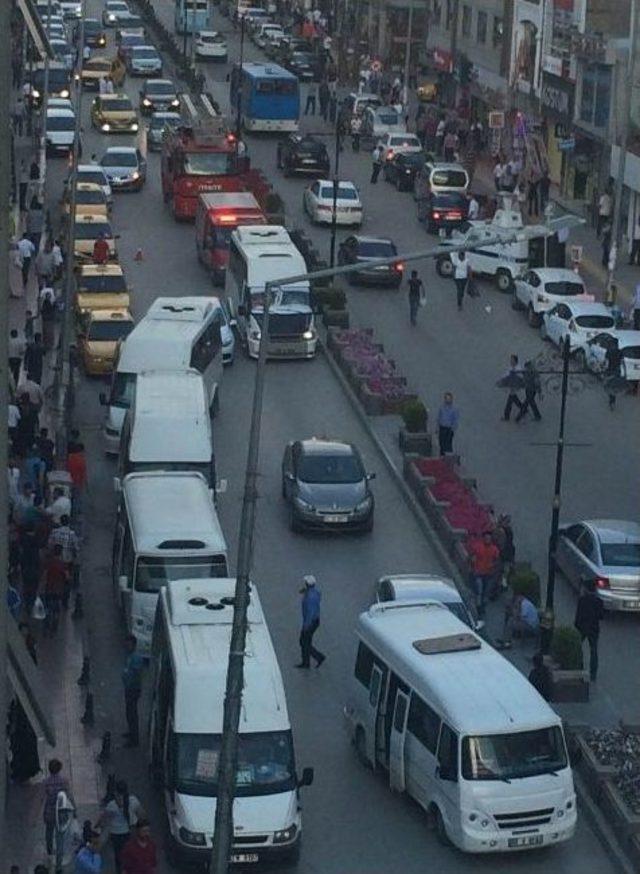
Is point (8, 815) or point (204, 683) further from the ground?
point (204, 683)

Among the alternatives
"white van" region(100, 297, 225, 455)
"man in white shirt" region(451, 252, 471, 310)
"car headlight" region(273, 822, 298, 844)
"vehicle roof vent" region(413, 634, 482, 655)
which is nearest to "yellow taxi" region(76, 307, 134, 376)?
"white van" region(100, 297, 225, 455)

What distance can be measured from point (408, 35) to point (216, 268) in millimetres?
35081

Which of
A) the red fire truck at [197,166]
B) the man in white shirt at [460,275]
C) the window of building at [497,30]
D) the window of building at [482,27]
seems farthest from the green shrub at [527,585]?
the window of building at [482,27]

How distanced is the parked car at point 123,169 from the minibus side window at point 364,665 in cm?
3580

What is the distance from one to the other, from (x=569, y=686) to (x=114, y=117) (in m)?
45.7

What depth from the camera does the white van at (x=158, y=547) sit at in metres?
27.5

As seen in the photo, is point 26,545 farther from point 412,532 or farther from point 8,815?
point 412,532

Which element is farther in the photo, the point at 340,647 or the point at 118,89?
the point at 118,89

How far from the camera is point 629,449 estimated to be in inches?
1484

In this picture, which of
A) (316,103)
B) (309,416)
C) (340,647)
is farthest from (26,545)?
(316,103)

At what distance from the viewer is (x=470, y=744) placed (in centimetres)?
2225

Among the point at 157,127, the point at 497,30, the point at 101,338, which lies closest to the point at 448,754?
the point at 101,338

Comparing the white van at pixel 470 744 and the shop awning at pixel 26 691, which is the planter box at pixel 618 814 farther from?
the shop awning at pixel 26 691

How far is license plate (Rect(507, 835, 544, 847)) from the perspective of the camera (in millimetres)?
22266
